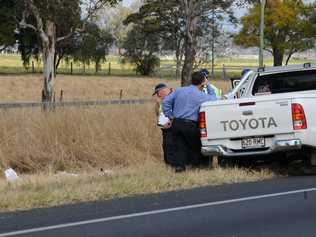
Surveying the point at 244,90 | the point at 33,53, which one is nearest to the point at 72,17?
the point at 244,90

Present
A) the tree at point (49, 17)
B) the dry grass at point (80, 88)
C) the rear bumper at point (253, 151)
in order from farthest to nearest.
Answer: the dry grass at point (80, 88) → the tree at point (49, 17) → the rear bumper at point (253, 151)

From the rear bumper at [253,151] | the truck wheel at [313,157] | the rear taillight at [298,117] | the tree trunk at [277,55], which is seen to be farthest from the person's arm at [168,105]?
the tree trunk at [277,55]

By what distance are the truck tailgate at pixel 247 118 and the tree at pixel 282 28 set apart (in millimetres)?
63023

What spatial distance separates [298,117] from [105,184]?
3.20 meters

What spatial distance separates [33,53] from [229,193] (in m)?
63.4

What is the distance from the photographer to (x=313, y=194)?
9781 millimetres

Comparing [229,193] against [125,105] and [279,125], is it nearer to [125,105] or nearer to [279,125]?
[279,125]

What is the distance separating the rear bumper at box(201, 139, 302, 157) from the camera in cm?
1123

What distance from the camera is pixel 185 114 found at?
11.9 meters

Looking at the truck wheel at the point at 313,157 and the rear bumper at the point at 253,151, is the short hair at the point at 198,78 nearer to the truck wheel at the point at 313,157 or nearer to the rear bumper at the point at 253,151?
the rear bumper at the point at 253,151

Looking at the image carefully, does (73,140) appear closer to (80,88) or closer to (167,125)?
(167,125)

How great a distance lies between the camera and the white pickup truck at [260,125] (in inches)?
441

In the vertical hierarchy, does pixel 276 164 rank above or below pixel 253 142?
below

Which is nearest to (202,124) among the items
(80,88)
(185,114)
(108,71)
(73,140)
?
(185,114)
